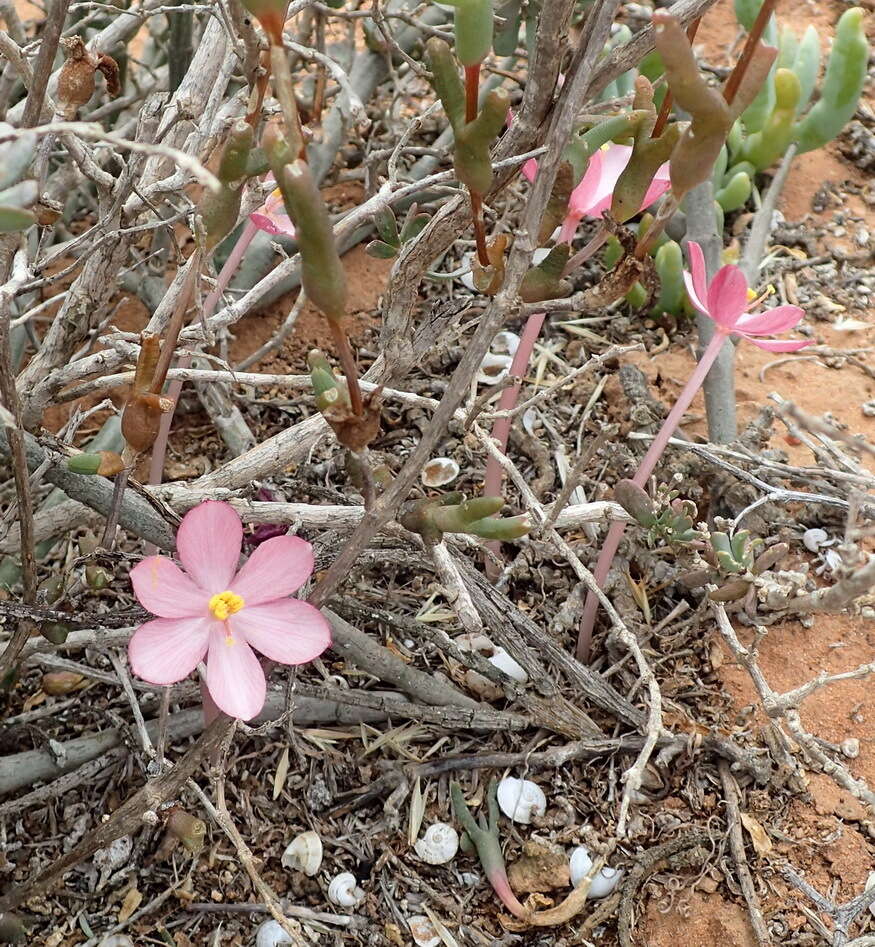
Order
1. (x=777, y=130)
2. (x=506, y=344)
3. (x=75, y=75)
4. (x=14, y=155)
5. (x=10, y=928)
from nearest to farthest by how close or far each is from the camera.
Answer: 1. (x=14, y=155)
2. (x=75, y=75)
3. (x=10, y=928)
4. (x=506, y=344)
5. (x=777, y=130)

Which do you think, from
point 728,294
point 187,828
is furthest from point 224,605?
point 728,294

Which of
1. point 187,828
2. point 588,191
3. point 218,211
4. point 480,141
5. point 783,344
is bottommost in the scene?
point 187,828

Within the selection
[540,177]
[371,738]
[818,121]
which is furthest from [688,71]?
[818,121]

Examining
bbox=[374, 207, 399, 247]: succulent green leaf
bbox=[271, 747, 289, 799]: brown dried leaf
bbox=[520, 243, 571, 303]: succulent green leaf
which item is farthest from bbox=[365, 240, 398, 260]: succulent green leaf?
bbox=[271, 747, 289, 799]: brown dried leaf

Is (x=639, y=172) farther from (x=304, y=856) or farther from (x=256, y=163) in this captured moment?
(x=304, y=856)

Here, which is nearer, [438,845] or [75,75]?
[75,75]

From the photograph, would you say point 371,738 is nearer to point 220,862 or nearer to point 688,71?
point 220,862

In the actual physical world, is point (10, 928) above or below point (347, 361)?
below

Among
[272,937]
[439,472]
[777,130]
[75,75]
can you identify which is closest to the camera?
[75,75]
